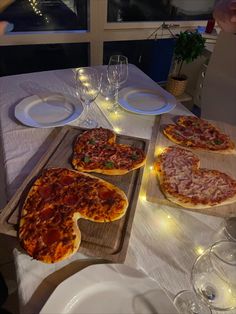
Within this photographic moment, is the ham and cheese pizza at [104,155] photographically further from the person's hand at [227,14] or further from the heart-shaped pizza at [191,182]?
the person's hand at [227,14]

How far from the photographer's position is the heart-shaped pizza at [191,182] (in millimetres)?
863

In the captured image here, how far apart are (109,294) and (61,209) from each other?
27 cm

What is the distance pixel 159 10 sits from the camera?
2721 mm

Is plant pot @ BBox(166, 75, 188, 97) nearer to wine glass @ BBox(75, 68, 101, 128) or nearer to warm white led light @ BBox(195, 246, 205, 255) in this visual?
wine glass @ BBox(75, 68, 101, 128)

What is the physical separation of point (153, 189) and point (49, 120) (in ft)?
1.94

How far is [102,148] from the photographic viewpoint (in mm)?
1029

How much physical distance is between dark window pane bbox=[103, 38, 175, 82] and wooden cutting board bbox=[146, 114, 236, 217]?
1563 mm

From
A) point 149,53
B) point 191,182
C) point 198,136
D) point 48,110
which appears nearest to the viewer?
point 191,182

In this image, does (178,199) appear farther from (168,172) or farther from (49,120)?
(49,120)

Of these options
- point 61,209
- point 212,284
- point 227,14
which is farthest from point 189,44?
point 212,284

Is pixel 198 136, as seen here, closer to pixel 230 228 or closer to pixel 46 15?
pixel 230 228

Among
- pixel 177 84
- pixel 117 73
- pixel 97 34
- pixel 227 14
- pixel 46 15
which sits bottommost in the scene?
pixel 177 84

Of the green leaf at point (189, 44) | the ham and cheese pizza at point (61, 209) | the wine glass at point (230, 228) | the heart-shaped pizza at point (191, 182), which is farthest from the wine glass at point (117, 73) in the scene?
the green leaf at point (189, 44)

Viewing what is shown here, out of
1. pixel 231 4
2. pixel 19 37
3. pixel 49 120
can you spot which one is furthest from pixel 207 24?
pixel 49 120
